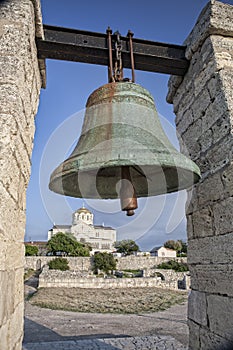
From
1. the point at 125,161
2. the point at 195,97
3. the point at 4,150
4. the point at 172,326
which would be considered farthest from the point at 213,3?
the point at 172,326

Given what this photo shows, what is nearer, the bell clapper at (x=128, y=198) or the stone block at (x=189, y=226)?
the bell clapper at (x=128, y=198)

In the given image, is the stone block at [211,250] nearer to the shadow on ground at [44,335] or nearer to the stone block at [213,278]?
the stone block at [213,278]

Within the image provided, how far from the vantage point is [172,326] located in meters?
9.58

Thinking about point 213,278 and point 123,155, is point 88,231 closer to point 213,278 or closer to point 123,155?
point 213,278

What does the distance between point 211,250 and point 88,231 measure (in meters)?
58.0

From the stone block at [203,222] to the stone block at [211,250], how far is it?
5 centimetres

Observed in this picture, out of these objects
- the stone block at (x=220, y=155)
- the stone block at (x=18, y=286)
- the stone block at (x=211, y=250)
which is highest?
the stone block at (x=220, y=155)

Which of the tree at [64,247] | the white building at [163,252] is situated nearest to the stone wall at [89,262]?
the tree at [64,247]

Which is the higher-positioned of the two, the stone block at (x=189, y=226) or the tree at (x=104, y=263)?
the stone block at (x=189, y=226)

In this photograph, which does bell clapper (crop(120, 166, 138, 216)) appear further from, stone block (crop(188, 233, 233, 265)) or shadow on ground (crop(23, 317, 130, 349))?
shadow on ground (crop(23, 317, 130, 349))

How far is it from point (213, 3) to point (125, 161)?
1.91 meters

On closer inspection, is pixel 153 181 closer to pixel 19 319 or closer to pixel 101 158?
pixel 101 158

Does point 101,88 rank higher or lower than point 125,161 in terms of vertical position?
higher

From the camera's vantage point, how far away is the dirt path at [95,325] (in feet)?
26.4
